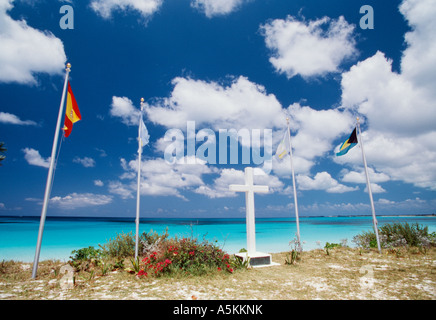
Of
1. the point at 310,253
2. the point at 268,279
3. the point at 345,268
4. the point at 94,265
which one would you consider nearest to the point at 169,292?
the point at 268,279

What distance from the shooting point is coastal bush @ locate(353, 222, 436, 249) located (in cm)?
1093

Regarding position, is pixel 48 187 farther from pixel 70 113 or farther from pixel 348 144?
pixel 348 144

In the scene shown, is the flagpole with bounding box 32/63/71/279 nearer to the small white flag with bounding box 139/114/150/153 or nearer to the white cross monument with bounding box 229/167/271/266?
the small white flag with bounding box 139/114/150/153

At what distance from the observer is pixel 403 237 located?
37.7 feet

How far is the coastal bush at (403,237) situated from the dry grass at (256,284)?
3.44 m

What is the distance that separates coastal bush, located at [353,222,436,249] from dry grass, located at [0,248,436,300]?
136 inches

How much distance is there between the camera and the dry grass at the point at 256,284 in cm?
470

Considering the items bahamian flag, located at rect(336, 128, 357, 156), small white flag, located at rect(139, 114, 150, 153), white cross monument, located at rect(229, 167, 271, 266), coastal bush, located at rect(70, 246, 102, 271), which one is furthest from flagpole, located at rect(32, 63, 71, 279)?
bahamian flag, located at rect(336, 128, 357, 156)

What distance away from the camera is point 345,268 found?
298 inches

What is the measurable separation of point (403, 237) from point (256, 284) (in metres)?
10.5

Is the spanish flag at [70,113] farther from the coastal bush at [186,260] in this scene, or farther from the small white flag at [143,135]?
the coastal bush at [186,260]

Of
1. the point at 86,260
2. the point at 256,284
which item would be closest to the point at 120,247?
the point at 86,260
